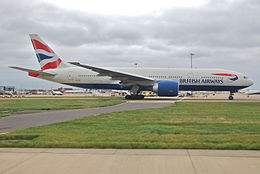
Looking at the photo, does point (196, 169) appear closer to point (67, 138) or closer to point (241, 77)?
point (67, 138)

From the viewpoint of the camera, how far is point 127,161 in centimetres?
452

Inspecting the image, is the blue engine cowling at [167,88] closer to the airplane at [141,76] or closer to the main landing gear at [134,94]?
the airplane at [141,76]

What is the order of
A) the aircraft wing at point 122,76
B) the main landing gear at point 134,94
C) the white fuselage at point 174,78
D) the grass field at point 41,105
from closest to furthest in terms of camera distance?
the grass field at point 41,105 → the aircraft wing at point 122,76 → the main landing gear at point 134,94 → the white fuselage at point 174,78

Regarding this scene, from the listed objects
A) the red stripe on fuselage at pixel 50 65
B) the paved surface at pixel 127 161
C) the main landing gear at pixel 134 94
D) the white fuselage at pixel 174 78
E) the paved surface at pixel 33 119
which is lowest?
the paved surface at pixel 127 161

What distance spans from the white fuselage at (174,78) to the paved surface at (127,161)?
23.2 m

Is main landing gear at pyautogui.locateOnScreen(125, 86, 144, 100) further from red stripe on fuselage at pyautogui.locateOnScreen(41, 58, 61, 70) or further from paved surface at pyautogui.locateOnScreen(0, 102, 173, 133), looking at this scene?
paved surface at pyautogui.locateOnScreen(0, 102, 173, 133)

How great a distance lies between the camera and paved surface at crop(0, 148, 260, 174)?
4012 mm

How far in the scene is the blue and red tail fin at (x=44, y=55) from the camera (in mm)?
29453

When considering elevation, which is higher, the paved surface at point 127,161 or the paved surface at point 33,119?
the paved surface at point 33,119

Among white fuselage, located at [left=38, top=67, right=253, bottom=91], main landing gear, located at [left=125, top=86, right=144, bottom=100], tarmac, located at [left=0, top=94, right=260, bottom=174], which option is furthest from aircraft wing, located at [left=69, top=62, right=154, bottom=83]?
tarmac, located at [left=0, top=94, right=260, bottom=174]

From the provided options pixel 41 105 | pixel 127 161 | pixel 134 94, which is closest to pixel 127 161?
pixel 127 161

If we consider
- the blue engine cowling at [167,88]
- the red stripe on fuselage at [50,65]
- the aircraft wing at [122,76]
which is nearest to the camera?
the aircraft wing at [122,76]

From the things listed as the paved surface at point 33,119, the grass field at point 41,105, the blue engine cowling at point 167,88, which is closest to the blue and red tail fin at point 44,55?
the grass field at point 41,105

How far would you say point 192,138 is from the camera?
643 cm
